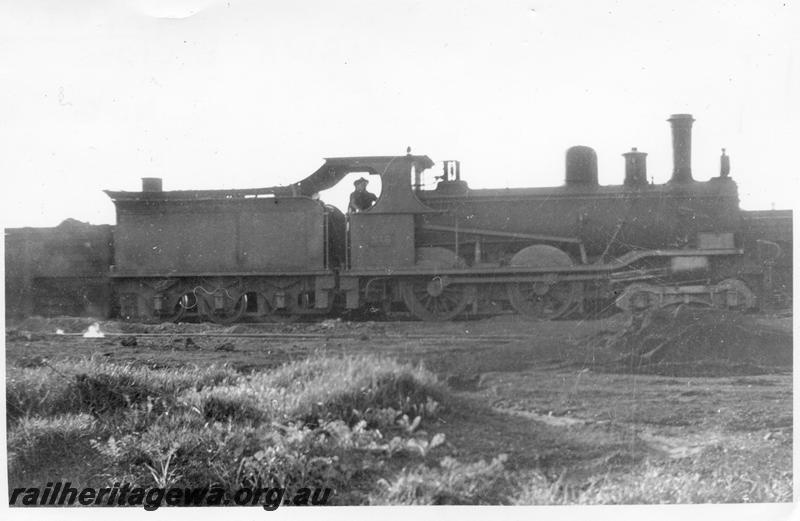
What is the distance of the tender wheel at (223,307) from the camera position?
10828mm

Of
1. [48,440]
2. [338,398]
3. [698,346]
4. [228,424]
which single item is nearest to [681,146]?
[698,346]

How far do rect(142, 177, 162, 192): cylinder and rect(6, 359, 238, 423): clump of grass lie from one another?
3.58m

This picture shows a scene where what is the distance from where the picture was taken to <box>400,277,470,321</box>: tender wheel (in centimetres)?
1037

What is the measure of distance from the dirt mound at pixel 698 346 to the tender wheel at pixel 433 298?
2613 millimetres

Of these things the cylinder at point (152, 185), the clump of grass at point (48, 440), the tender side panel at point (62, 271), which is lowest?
the clump of grass at point (48, 440)

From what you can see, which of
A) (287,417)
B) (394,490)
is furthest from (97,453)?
(394,490)

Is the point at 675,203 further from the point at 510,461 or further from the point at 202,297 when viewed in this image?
the point at 202,297

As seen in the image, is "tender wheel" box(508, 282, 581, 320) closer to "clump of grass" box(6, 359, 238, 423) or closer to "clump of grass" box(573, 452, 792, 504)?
"clump of grass" box(573, 452, 792, 504)

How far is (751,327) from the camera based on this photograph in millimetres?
7906

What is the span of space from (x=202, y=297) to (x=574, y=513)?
6444 millimetres

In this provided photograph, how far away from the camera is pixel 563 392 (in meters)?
6.91

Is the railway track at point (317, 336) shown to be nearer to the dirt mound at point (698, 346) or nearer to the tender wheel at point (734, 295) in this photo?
the dirt mound at point (698, 346)

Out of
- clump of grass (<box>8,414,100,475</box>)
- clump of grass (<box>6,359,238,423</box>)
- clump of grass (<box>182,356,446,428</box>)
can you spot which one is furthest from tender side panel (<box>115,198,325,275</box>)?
clump of grass (<box>8,414,100,475</box>)

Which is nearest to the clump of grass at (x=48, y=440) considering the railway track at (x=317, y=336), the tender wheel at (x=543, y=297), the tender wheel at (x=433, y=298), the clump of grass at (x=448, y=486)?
the railway track at (x=317, y=336)
